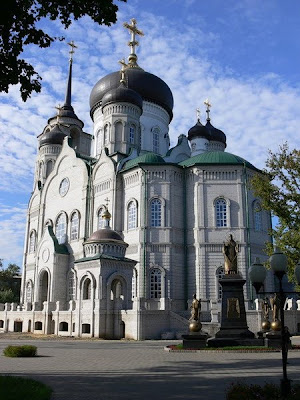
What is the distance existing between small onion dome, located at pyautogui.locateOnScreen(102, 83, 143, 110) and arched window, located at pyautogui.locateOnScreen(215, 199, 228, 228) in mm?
12696

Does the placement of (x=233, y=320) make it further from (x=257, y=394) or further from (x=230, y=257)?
(x=257, y=394)

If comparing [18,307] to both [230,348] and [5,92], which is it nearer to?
[230,348]

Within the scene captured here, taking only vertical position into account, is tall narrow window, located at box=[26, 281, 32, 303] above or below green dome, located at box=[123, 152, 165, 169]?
below

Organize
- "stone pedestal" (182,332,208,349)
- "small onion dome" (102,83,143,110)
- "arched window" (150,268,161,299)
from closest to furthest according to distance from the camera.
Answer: "stone pedestal" (182,332,208,349), "arched window" (150,268,161,299), "small onion dome" (102,83,143,110)

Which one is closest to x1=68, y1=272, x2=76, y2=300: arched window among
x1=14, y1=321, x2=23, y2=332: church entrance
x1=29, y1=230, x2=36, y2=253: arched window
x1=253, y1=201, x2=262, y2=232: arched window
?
x1=14, y1=321, x2=23, y2=332: church entrance

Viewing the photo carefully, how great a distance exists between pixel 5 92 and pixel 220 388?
774 cm

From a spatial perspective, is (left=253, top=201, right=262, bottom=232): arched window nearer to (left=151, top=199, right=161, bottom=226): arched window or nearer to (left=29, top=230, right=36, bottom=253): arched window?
(left=151, top=199, right=161, bottom=226): arched window

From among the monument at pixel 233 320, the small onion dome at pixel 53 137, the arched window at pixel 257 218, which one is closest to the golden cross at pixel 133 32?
the small onion dome at pixel 53 137

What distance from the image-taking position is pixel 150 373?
35.6 ft

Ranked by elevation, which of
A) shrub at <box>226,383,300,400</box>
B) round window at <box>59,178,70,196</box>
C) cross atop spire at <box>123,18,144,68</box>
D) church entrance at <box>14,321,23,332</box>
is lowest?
church entrance at <box>14,321,23,332</box>

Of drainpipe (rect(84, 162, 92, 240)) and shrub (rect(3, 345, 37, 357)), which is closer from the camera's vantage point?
shrub (rect(3, 345, 37, 357))

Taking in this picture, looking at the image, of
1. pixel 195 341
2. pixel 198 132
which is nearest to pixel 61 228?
pixel 198 132

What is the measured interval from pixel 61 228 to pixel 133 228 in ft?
31.1

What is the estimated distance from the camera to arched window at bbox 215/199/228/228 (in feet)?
107
